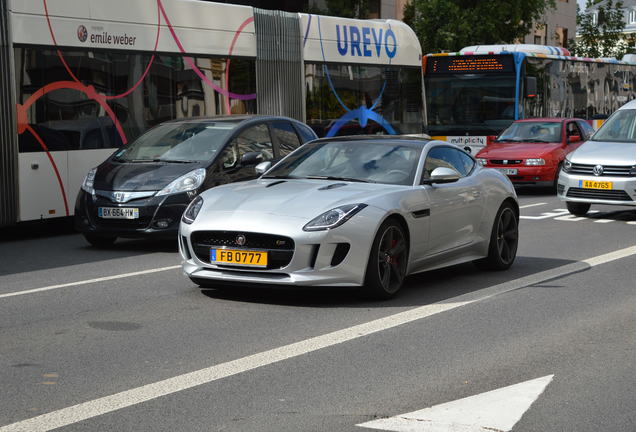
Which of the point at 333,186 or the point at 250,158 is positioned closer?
the point at 333,186

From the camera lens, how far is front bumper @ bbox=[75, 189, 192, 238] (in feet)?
40.4

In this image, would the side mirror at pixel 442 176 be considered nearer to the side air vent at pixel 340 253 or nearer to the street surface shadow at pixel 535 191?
the side air vent at pixel 340 253

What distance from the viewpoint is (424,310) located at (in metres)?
8.26

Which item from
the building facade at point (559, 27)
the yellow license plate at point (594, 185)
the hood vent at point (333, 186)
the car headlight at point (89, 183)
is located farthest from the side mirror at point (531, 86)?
the building facade at point (559, 27)

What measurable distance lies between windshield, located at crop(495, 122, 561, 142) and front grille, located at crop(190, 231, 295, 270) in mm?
15566

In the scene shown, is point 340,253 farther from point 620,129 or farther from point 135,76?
point 620,129

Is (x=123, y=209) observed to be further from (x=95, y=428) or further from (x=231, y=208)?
(x=95, y=428)

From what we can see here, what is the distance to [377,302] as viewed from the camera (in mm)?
8586

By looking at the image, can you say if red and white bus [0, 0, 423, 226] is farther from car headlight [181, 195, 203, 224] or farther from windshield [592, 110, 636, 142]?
car headlight [181, 195, 203, 224]

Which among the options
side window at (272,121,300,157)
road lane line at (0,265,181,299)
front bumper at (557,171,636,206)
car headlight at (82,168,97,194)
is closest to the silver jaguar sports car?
road lane line at (0,265,181,299)

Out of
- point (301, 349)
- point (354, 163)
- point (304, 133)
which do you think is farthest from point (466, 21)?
point (301, 349)

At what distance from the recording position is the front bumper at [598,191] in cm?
1598

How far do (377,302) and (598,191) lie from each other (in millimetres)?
8673

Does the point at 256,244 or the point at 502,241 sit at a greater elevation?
the point at 256,244
